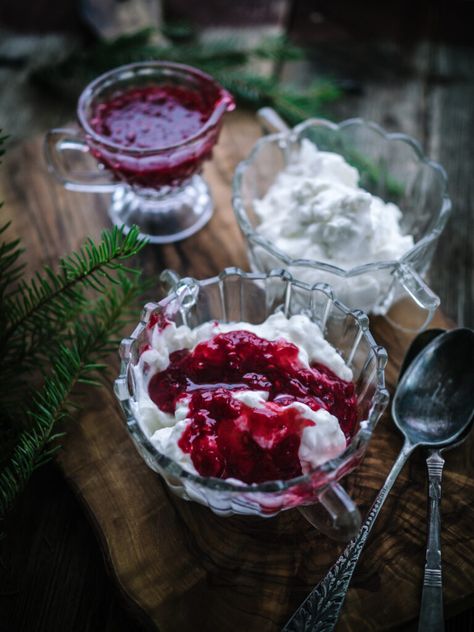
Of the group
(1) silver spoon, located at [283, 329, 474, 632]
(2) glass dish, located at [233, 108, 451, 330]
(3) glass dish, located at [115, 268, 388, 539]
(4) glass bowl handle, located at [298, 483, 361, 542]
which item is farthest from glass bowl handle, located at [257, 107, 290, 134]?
(4) glass bowl handle, located at [298, 483, 361, 542]

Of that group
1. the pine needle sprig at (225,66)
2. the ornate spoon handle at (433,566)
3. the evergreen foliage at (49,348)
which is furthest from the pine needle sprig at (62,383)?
the pine needle sprig at (225,66)

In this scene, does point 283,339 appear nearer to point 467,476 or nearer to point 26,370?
point 467,476

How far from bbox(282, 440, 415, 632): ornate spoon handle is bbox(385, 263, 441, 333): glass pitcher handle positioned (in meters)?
0.55

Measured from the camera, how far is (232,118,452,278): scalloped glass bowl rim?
5.80 ft

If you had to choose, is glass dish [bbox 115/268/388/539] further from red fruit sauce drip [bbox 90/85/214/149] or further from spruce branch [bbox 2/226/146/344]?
red fruit sauce drip [bbox 90/85/214/149]

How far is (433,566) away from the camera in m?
1.47

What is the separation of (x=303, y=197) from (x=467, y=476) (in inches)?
33.1

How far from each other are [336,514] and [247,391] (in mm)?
311

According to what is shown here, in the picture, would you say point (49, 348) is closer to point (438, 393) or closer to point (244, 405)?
point (244, 405)

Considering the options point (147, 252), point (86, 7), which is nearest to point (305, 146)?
point (147, 252)

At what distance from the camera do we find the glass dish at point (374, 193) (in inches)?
71.2

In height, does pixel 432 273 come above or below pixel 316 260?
below

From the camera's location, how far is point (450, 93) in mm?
2865

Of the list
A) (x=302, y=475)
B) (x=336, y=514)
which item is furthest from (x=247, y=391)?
(x=336, y=514)
